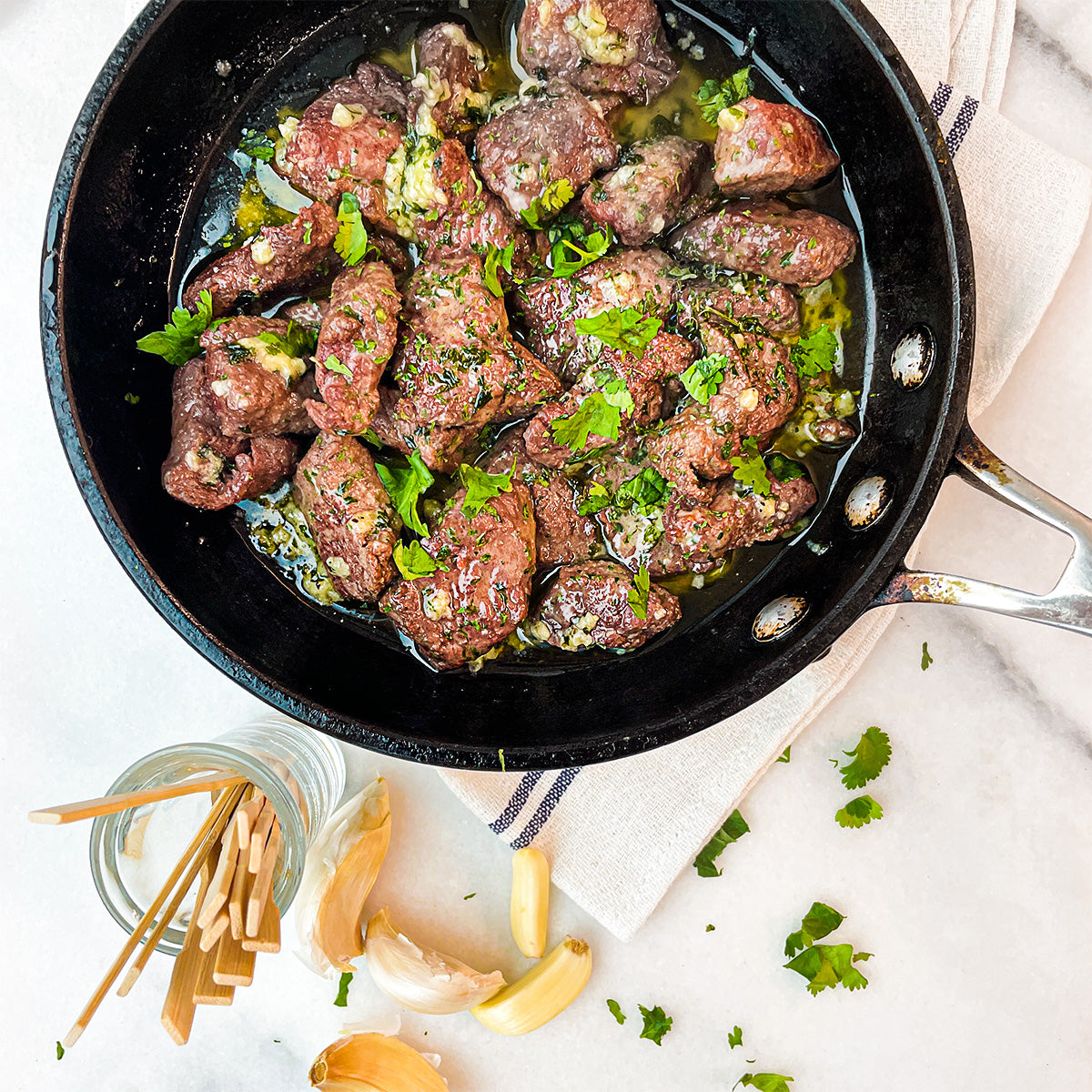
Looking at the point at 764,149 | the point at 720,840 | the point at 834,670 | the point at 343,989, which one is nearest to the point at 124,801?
the point at 343,989

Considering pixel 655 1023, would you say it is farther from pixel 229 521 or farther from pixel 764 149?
pixel 764 149

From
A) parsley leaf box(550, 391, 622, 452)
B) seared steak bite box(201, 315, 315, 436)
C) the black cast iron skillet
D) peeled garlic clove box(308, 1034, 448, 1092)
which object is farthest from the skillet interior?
peeled garlic clove box(308, 1034, 448, 1092)

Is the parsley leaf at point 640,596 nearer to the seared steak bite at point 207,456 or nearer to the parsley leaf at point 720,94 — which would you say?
the seared steak bite at point 207,456

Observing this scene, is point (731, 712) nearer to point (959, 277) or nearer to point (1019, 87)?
point (959, 277)

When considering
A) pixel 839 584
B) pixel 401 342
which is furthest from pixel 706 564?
pixel 401 342

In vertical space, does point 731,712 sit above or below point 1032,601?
below
